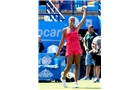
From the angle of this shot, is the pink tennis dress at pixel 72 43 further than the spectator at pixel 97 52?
No

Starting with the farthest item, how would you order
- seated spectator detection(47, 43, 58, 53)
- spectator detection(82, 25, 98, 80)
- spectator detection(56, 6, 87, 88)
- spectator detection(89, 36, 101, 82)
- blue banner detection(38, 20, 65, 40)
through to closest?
blue banner detection(38, 20, 65, 40)
seated spectator detection(47, 43, 58, 53)
spectator detection(82, 25, 98, 80)
spectator detection(89, 36, 101, 82)
spectator detection(56, 6, 87, 88)

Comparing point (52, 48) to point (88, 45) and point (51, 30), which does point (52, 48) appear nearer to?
point (51, 30)

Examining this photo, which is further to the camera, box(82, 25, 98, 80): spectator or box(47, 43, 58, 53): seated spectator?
box(47, 43, 58, 53): seated spectator

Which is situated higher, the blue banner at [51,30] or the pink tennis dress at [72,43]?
the blue banner at [51,30]

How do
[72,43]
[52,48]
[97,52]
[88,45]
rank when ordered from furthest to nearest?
1. [52,48]
2. [88,45]
3. [97,52]
4. [72,43]

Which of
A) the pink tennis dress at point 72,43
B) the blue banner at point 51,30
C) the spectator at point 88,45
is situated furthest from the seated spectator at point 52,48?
the pink tennis dress at point 72,43

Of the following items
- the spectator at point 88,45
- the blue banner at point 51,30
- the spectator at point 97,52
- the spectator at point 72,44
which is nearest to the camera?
the spectator at point 72,44

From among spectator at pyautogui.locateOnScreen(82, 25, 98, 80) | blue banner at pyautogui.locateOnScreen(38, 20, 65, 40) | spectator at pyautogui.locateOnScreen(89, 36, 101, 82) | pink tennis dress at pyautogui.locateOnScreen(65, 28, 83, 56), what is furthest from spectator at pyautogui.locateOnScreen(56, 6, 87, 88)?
blue banner at pyautogui.locateOnScreen(38, 20, 65, 40)

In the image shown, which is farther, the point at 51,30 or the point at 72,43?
the point at 51,30

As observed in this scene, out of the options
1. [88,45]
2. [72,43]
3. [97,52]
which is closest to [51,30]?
[88,45]

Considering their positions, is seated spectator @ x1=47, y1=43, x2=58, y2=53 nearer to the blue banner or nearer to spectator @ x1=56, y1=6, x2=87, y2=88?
the blue banner

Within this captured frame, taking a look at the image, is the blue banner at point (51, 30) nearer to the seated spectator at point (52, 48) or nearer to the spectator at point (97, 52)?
the seated spectator at point (52, 48)

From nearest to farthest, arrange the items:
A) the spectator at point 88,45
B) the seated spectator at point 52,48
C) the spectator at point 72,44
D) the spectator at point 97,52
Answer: the spectator at point 72,44 < the spectator at point 97,52 < the spectator at point 88,45 < the seated spectator at point 52,48
